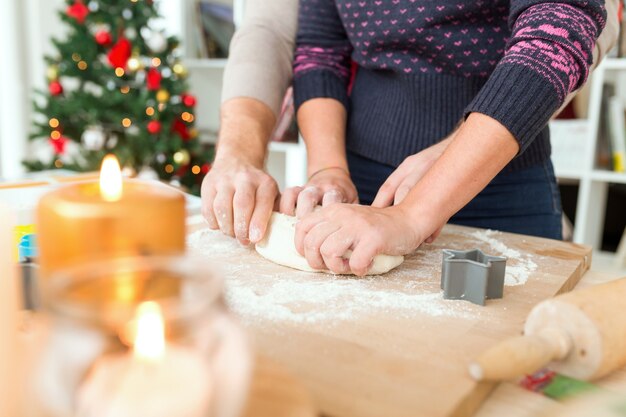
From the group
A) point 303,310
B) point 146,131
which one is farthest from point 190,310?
point 146,131

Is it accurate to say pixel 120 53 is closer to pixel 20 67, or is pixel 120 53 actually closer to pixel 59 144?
pixel 59 144

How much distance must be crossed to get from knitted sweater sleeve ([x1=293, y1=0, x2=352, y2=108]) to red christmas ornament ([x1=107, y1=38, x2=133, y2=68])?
60.1 inches

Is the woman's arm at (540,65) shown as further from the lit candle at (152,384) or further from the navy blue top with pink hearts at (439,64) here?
the lit candle at (152,384)

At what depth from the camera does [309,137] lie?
1.12 metres

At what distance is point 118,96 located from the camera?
2445 mm

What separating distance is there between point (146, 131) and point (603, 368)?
89.9 inches

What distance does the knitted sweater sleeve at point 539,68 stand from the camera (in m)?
0.75

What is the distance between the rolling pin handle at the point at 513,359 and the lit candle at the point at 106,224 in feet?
0.79

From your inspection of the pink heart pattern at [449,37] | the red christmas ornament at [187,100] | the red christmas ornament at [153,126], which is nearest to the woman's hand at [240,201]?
the pink heart pattern at [449,37]

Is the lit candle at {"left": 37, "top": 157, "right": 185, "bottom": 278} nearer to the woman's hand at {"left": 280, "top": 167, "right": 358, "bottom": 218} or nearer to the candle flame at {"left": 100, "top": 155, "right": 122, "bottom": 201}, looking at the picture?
the candle flame at {"left": 100, "top": 155, "right": 122, "bottom": 201}

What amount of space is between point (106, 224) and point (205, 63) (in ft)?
9.06

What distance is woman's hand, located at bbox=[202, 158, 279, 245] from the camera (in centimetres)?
82

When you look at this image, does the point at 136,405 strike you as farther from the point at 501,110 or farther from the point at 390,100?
the point at 390,100

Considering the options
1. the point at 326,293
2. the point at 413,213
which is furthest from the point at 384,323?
the point at 413,213
